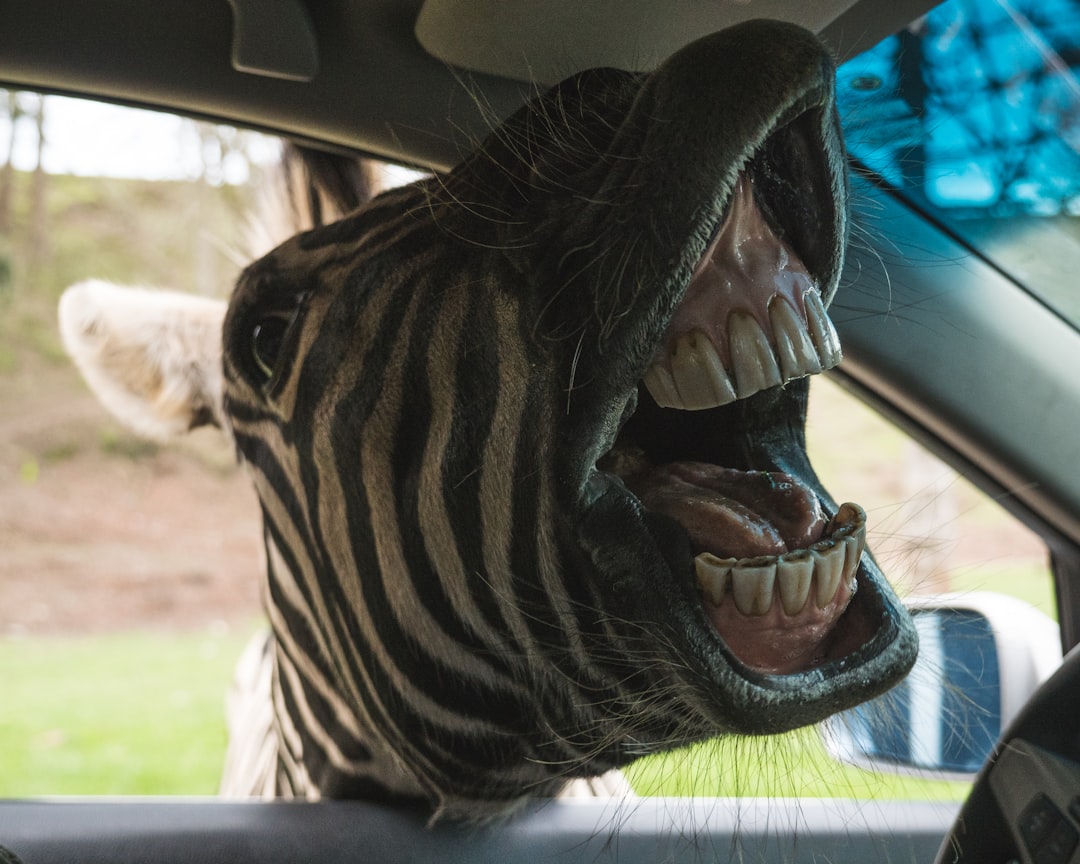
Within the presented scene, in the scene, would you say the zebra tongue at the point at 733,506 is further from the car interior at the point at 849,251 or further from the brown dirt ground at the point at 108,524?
the brown dirt ground at the point at 108,524

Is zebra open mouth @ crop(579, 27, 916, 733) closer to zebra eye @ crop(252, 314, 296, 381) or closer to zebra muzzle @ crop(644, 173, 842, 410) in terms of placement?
zebra muzzle @ crop(644, 173, 842, 410)

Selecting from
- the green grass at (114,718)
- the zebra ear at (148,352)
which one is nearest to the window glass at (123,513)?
the green grass at (114,718)

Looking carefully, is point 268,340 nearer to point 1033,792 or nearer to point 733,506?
point 733,506

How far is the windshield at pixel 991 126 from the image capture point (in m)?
1.58

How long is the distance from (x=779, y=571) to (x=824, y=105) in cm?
50

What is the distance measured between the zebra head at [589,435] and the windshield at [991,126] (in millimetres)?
484

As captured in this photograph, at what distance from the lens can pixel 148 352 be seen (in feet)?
6.77

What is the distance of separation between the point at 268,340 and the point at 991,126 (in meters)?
1.36

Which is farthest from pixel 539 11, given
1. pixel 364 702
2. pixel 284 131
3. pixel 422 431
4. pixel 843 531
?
pixel 364 702

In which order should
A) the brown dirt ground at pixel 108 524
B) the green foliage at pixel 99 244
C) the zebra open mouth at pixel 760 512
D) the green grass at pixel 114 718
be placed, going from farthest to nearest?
the green foliage at pixel 99 244
the brown dirt ground at pixel 108 524
the green grass at pixel 114 718
the zebra open mouth at pixel 760 512

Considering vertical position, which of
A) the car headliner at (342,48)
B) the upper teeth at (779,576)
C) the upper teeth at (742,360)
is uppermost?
the car headliner at (342,48)

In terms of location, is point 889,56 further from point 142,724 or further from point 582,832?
point 142,724

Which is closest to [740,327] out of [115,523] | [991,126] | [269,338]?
[269,338]

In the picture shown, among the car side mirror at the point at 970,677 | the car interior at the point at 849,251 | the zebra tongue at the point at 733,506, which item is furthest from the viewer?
the car side mirror at the point at 970,677
